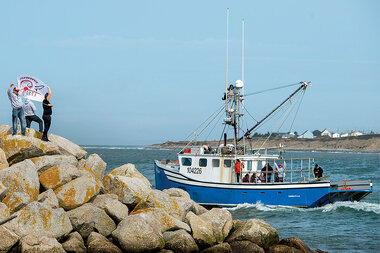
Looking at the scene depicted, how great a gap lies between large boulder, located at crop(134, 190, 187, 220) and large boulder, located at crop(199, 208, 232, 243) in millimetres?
661

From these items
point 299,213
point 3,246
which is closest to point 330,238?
point 299,213

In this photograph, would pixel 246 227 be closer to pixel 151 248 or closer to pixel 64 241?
pixel 151 248

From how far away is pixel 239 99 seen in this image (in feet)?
83.5

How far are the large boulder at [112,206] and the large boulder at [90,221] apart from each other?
316 mm

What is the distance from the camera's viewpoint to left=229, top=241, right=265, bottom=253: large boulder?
13.5 metres

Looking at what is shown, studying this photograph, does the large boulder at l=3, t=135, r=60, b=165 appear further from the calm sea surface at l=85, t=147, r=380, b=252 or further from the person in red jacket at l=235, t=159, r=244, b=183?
the person in red jacket at l=235, t=159, r=244, b=183

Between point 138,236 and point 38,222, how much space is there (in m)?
2.43

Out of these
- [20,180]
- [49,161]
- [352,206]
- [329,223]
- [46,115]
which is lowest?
[329,223]

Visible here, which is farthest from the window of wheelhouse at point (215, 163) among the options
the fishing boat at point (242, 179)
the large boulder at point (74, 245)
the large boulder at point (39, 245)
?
the large boulder at point (39, 245)

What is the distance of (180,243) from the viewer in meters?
13.0

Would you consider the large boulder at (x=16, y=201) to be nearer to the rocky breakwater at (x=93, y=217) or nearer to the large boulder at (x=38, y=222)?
the rocky breakwater at (x=93, y=217)

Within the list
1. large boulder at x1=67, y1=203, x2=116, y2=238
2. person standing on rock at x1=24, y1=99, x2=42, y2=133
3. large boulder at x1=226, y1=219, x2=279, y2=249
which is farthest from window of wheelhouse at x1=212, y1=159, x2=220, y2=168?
large boulder at x1=67, y1=203, x2=116, y2=238

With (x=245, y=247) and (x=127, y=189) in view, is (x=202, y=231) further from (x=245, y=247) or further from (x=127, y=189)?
(x=127, y=189)

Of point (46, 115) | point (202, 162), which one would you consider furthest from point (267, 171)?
point (46, 115)
